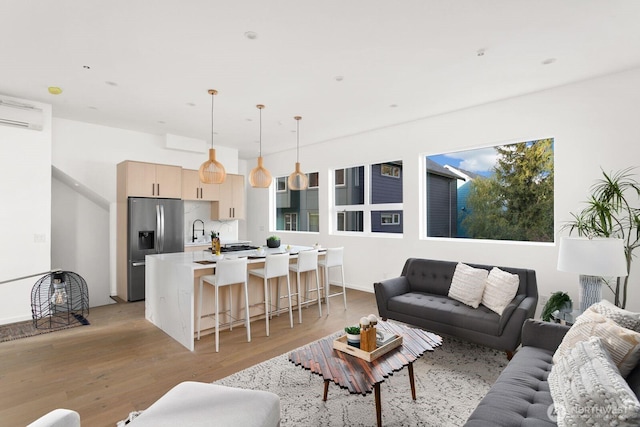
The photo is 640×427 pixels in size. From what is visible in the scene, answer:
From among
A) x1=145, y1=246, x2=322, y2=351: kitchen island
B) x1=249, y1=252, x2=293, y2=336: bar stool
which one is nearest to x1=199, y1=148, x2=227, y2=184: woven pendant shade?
x1=145, y1=246, x2=322, y2=351: kitchen island

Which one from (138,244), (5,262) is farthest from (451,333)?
(5,262)

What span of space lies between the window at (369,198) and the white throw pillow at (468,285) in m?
2.05

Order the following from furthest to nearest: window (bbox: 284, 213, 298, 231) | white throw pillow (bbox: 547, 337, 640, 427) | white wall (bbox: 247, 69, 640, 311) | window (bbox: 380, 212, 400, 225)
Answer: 1. window (bbox: 284, 213, 298, 231)
2. window (bbox: 380, 212, 400, 225)
3. white wall (bbox: 247, 69, 640, 311)
4. white throw pillow (bbox: 547, 337, 640, 427)

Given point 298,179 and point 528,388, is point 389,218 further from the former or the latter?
point 528,388

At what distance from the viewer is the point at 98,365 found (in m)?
3.00

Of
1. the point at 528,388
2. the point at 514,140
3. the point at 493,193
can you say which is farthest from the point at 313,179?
the point at 528,388

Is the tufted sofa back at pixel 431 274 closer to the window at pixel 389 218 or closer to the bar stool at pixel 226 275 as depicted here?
the window at pixel 389 218

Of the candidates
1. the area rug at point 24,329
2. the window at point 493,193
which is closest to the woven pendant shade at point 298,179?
the window at point 493,193

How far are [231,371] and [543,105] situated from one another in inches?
183

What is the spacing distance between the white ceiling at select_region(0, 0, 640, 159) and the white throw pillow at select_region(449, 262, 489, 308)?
85.1 inches

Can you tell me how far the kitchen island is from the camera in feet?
11.3

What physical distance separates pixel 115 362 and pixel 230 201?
420cm

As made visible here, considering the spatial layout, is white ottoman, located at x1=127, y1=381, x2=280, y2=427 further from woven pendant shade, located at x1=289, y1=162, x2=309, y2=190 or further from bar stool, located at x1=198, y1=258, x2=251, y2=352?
woven pendant shade, located at x1=289, y1=162, x2=309, y2=190

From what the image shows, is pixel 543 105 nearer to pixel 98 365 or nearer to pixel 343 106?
pixel 343 106
